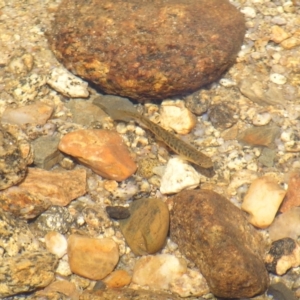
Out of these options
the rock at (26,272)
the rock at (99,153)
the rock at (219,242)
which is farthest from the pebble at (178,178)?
the rock at (26,272)

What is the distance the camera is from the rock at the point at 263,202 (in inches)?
204

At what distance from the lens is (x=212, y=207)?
16.2 ft

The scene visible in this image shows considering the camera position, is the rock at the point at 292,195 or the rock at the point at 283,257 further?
the rock at the point at 292,195

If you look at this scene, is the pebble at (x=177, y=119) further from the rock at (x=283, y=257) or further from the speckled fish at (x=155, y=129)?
the rock at (x=283, y=257)

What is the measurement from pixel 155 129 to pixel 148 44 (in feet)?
3.29

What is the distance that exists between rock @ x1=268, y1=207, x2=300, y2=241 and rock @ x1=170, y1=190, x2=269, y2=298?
0.19 m

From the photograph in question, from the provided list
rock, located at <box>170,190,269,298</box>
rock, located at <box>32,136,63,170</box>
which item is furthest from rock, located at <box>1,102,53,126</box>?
rock, located at <box>170,190,269,298</box>

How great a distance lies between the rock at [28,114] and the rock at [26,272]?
64.9 inches

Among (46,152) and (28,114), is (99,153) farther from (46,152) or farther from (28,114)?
(28,114)

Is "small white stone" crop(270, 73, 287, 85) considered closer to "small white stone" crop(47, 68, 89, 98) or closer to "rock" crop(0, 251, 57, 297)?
"small white stone" crop(47, 68, 89, 98)

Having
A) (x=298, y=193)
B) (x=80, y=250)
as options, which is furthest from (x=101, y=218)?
(x=298, y=193)

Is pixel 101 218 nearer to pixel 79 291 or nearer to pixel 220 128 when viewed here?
pixel 79 291

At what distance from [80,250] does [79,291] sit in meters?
0.39

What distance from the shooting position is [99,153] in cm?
540
